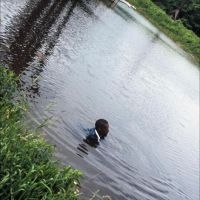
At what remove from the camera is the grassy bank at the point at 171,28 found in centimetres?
6220

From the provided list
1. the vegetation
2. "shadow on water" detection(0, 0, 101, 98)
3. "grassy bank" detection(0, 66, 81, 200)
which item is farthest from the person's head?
the vegetation

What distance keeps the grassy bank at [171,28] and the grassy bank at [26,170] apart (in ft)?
172

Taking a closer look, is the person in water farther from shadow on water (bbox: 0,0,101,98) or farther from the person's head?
shadow on water (bbox: 0,0,101,98)

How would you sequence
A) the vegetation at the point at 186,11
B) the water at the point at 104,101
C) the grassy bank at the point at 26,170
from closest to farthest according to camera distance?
the grassy bank at the point at 26,170 < the water at the point at 104,101 < the vegetation at the point at 186,11

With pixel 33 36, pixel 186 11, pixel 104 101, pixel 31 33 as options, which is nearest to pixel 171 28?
pixel 186 11

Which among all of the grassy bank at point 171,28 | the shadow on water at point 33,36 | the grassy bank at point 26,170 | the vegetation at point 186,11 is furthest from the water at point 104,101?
the vegetation at point 186,11

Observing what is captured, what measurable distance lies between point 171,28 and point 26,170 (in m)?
59.5

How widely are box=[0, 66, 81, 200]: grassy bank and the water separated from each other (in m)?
1.28

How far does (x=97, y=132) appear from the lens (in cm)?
1616

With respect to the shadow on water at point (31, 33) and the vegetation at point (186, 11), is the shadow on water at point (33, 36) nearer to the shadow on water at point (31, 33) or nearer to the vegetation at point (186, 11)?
the shadow on water at point (31, 33)

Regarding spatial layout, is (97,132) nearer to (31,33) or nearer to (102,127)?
(102,127)

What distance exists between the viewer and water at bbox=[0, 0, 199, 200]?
49.1 feet

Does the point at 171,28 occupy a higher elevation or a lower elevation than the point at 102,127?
lower

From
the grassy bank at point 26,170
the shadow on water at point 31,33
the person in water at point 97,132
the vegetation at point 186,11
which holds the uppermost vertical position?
the grassy bank at point 26,170
